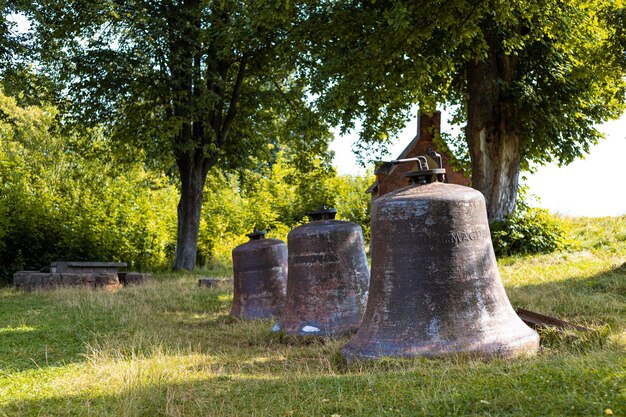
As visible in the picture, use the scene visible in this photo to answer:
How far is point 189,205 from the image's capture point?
24.2 m

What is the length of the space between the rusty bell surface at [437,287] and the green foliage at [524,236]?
12.8 meters

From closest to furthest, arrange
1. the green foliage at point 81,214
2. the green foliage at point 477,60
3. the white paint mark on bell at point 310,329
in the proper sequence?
the white paint mark on bell at point 310,329, the green foliage at point 477,60, the green foliage at point 81,214

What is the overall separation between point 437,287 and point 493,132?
1399 centimetres

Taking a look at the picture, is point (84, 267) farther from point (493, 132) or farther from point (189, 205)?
point (493, 132)

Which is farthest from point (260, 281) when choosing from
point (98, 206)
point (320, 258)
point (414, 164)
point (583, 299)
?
point (414, 164)

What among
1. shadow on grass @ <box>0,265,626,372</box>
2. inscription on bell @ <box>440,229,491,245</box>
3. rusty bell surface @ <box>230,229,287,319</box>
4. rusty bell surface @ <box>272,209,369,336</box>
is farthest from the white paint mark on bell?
inscription on bell @ <box>440,229,491,245</box>

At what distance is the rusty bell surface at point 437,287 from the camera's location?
6.99 m

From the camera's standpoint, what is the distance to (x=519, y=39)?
18547 millimetres

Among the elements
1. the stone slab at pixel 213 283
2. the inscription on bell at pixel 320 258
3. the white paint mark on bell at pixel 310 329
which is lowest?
the white paint mark on bell at pixel 310 329

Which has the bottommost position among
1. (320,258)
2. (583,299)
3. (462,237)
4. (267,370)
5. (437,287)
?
(267,370)

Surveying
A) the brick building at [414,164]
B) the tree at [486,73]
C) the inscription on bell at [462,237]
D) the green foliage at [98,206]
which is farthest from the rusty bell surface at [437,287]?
the brick building at [414,164]

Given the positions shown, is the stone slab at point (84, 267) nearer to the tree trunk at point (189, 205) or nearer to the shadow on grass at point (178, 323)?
the tree trunk at point (189, 205)

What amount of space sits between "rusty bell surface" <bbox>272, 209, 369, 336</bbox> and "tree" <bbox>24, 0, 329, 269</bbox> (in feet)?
33.8

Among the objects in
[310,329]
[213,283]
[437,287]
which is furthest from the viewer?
[213,283]
